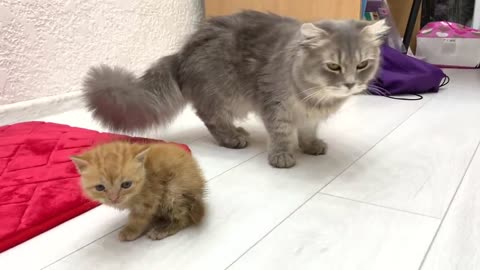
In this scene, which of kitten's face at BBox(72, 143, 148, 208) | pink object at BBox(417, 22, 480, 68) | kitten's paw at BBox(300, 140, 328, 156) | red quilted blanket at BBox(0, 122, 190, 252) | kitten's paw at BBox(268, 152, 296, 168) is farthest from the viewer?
pink object at BBox(417, 22, 480, 68)

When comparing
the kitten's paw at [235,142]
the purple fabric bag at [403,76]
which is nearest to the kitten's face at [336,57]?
the kitten's paw at [235,142]

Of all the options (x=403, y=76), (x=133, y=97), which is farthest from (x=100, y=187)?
(x=403, y=76)

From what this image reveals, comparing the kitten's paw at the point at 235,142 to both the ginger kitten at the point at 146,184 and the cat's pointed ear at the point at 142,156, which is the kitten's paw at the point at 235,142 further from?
the cat's pointed ear at the point at 142,156

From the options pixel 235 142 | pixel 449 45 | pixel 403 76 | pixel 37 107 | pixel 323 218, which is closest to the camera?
pixel 323 218

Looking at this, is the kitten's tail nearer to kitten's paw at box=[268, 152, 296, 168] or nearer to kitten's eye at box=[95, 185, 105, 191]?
kitten's paw at box=[268, 152, 296, 168]

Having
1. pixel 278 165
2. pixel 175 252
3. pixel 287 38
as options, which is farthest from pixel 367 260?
pixel 287 38

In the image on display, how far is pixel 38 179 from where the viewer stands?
1279 mm

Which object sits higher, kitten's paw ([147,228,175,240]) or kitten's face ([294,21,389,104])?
kitten's face ([294,21,389,104])

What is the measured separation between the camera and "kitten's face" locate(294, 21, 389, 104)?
1346 mm

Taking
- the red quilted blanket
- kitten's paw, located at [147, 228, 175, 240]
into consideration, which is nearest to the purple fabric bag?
the red quilted blanket

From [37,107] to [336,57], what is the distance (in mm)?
1330

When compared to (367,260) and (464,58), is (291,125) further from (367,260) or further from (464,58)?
(464,58)

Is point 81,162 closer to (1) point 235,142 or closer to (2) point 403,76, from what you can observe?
(1) point 235,142

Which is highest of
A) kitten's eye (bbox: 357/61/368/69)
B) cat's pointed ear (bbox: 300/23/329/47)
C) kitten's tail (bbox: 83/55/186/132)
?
cat's pointed ear (bbox: 300/23/329/47)
